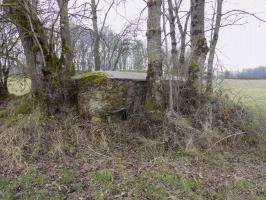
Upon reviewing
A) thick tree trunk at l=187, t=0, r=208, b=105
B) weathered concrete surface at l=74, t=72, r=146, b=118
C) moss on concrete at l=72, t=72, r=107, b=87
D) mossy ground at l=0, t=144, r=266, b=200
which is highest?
thick tree trunk at l=187, t=0, r=208, b=105

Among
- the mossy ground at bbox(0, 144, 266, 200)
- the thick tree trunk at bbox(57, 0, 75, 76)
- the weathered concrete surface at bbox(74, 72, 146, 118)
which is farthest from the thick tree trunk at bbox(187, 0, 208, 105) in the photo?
the thick tree trunk at bbox(57, 0, 75, 76)

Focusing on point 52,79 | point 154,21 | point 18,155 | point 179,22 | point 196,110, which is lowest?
point 18,155

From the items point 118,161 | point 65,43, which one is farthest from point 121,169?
point 65,43

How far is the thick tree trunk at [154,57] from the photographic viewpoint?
6.34 metres

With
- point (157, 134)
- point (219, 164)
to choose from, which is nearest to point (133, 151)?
point (157, 134)

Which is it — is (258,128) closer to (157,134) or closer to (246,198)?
(157,134)

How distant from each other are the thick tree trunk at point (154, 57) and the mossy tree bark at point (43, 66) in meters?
1.78

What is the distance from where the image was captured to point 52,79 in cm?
623

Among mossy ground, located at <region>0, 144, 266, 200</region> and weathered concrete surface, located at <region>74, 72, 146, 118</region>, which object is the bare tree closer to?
weathered concrete surface, located at <region>74, 72, 146, 118</region>

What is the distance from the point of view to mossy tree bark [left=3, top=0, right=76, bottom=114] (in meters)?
6.20

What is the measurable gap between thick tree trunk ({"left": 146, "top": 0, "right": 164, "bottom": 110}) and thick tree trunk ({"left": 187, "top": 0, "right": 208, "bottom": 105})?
3.29 ft

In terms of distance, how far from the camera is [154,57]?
6441mm

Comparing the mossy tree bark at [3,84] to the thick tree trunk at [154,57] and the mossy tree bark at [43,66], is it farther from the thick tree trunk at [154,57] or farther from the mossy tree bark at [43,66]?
the thick tree trunk at [154,57]

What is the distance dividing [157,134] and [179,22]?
26.8ft
